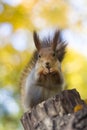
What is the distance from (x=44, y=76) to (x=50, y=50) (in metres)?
0.16

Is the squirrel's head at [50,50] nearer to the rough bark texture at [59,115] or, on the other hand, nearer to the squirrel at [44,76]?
the squirrel at [44,76]

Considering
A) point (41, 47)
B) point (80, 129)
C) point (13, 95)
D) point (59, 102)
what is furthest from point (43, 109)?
point (13, 95)

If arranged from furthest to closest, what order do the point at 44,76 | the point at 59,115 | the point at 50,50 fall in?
the point at 50,50
the point at 44,76
the point at 59,115

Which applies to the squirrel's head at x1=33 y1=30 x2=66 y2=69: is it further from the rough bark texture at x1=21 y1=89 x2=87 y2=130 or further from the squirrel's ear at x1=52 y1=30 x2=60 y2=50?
the rough bark texture at x1=21 y1=89 x2=87 y2=130

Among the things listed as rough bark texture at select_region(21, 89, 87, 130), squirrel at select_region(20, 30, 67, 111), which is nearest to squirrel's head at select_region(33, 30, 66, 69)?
squirrel at select_region(20, 30, 67, 111)

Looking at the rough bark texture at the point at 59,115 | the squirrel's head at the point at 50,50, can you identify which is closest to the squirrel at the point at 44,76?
the squirrel's head at the point at 50,50

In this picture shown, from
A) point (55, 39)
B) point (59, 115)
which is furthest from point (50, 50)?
point (59, 115)

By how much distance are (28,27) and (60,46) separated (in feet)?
4.29

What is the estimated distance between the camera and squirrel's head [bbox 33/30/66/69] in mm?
2387

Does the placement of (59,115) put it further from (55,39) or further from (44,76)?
(55,39)

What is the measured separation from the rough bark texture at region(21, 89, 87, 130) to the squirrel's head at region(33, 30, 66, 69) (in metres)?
0.36

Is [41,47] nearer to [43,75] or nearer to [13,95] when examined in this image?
[43,75]

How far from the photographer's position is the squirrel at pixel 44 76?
236cm

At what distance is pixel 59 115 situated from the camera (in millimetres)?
1909
